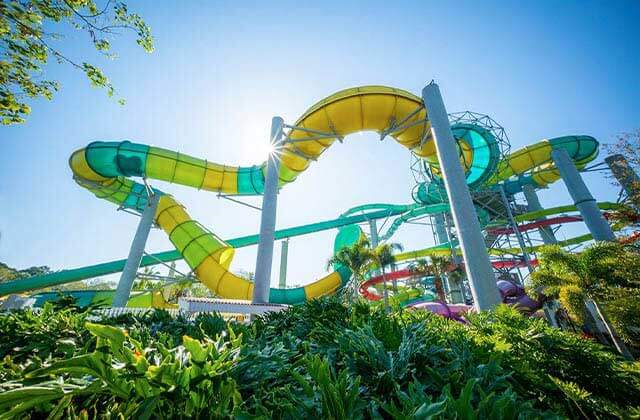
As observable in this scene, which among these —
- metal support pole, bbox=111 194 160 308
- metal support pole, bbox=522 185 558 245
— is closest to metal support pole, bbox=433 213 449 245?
metal support pole, bbox=522 185 558 245

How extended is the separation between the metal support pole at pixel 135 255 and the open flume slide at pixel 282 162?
744 mm

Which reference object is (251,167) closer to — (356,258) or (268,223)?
(268,223)

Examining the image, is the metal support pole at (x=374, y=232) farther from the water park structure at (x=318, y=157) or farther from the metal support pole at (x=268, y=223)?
the metal support pole at (x=268, y=223)

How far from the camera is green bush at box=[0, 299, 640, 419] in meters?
1.22

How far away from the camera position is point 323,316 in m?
4.23

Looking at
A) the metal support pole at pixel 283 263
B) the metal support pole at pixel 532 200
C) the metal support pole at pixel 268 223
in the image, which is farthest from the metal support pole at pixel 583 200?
the metal support pole at pixel 283 263

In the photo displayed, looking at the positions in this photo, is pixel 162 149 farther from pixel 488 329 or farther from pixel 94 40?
pixel 488 329

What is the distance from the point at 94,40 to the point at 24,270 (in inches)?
2886

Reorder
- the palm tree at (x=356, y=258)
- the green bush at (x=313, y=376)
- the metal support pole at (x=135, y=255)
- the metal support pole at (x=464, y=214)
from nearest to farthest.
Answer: the green bush at (x=313, y=376)
the metal support pole at (x=464, y=214)
the metal support pole at (x=135, y=255)
the palm tree at (x=356, y=258)

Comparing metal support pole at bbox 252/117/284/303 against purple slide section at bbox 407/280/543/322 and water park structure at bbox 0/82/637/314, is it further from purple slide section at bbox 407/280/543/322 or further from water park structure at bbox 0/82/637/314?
purple slide section at bbox 407/280/543/322

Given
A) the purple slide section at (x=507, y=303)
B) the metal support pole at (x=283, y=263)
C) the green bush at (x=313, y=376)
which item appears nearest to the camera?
the green bush at (x=313, y=376)

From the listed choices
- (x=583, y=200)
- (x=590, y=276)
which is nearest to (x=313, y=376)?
(x=590, y=276)

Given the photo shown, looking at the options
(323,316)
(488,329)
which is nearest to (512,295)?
(488,329)

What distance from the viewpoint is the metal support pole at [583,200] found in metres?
11.5
